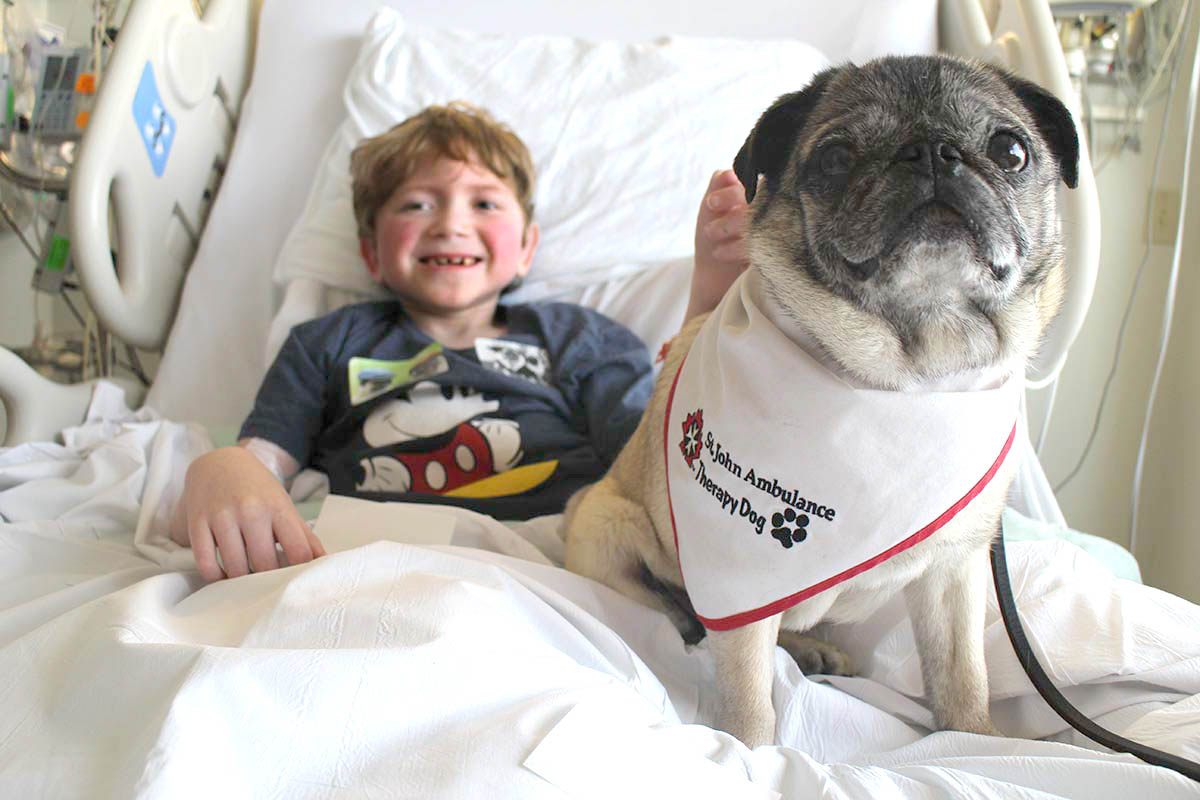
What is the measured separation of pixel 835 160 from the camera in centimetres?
83

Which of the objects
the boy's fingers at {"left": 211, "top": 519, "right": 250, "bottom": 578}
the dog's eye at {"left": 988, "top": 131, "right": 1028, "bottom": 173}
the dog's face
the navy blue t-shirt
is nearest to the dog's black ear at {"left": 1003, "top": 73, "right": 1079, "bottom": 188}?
the dog's face

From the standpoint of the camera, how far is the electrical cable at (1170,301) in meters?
1.97

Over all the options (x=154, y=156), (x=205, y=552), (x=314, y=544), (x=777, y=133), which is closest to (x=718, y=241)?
(x=777, y=133)

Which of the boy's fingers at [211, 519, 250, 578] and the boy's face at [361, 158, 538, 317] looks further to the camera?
the boy's face at [361, 158, 538, 317]

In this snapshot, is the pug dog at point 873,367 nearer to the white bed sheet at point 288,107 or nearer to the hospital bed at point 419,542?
the hospital bed at point 419,542

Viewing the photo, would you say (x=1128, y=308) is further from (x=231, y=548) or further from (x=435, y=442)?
(x=231, y=548)

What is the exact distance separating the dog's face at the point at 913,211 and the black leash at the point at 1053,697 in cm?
26

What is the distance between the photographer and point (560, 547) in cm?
133

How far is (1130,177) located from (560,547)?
1.92 meters

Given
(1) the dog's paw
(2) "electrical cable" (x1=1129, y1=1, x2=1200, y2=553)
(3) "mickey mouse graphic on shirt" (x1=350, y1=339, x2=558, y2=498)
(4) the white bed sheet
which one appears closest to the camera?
(1) the dog's paw

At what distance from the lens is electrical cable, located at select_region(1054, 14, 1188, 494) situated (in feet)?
7.00

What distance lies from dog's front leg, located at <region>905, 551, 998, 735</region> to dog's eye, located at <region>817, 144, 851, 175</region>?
1.50 feet

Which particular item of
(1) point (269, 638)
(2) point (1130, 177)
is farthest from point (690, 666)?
(2) point (1130, 177)

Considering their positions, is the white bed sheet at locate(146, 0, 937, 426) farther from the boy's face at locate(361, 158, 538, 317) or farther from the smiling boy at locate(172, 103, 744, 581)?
the boy's face at locate(361, 158, 538, 317)
